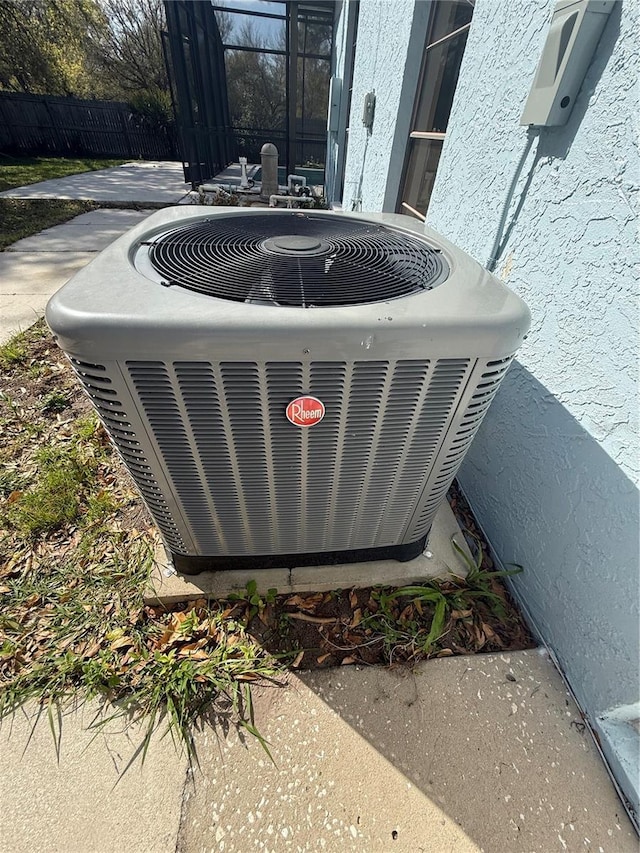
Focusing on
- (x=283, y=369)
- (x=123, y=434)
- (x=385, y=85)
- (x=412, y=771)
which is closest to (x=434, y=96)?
(x=385, y=85)

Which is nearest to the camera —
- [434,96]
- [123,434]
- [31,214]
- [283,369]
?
[283,369]

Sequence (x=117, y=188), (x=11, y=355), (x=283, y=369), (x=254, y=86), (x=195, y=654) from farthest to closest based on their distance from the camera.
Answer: (x=254, y=86), (x=117, y=188), (x=11, y=355), (x=195, y=654), (x=283, y=369)

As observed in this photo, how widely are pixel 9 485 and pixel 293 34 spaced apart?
10210mm

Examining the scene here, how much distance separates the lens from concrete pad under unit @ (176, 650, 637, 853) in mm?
1069

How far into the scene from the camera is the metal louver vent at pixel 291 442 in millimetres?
914

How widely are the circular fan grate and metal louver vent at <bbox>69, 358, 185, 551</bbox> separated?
0.28 meters

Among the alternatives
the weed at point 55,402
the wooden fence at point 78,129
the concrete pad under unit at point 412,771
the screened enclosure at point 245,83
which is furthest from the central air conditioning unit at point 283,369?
the wooden fence at point 78,129

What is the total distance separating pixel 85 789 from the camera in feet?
3.70

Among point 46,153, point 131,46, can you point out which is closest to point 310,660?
point 46,153

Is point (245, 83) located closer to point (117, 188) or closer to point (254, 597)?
point (117, 188)

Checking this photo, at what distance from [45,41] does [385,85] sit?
68.7ft

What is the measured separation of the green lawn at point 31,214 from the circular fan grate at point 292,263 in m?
5.10

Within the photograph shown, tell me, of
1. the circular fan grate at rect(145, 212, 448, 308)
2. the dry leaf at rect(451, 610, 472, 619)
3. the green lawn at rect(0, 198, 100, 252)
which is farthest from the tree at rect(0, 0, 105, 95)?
the dry leaf at rect(451, 610, 472, 619)

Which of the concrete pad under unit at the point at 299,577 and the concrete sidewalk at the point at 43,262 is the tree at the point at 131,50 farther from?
the concrete pad under unit at the point at 299,577
